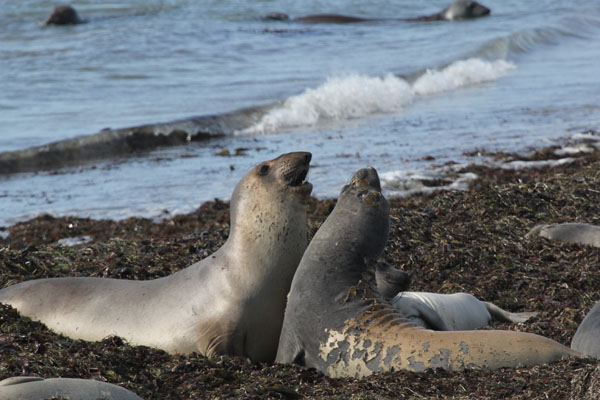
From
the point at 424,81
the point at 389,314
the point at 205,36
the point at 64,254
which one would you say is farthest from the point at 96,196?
the point at 205,36

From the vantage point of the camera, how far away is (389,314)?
4.62 metres

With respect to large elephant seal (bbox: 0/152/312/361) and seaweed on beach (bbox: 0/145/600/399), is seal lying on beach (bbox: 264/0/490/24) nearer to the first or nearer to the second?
seaweed on beach (bbox: 0/145/600/399)

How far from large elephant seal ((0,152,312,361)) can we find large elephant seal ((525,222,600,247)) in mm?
3096

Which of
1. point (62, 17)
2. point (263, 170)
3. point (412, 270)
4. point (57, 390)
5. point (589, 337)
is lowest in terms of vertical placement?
point (412, 270)

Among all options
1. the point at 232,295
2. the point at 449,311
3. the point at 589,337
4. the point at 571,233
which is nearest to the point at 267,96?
the point at 571,233

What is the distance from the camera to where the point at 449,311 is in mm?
5410

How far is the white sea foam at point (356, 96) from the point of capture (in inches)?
592

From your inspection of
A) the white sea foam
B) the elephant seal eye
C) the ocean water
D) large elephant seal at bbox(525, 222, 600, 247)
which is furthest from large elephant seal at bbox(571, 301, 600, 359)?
the white sea foam

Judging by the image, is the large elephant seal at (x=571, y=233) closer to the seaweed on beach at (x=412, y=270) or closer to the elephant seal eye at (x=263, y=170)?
the seaweed on beach at (x=412, y=270)

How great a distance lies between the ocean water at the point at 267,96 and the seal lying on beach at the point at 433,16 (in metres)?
1.15

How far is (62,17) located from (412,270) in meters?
23.4

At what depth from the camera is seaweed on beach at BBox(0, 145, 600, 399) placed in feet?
13.3

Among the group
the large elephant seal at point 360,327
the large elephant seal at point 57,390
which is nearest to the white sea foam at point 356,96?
the large elephant seal at point 360,327

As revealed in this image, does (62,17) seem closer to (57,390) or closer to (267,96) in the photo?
(267,96)
